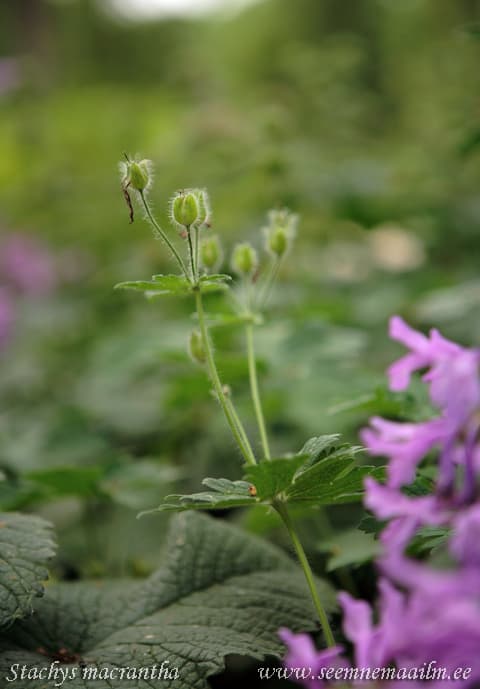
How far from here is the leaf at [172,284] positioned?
0.63 meters

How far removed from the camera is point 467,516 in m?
0.37

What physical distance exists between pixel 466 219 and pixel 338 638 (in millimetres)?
1586

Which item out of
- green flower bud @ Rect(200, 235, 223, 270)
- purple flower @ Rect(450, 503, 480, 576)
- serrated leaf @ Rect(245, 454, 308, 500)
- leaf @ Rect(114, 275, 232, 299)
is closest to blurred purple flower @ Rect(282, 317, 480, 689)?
purple flower @ Rect(450, 503, 480, 576)

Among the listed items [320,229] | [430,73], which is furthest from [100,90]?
[320,229]

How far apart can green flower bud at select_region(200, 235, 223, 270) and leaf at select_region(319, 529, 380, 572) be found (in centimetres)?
36

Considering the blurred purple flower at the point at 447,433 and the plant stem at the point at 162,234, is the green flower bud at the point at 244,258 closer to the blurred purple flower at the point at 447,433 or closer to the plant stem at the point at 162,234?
the plant stem at the point at 162,234

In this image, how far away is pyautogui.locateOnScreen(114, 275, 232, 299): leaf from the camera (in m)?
0.63

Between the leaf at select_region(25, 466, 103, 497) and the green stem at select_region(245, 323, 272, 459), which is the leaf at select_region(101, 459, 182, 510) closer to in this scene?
the leaf at select_region(25, 466, 103, 497)

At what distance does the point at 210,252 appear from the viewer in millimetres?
753

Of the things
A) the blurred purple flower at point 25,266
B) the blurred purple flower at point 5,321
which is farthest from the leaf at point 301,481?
the blurred purple flower at point 25,266

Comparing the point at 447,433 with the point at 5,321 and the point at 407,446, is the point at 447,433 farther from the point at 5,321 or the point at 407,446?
the point at 5,321

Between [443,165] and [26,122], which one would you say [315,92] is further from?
[26,122]

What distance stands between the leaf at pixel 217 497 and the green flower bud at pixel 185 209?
23 centimetres

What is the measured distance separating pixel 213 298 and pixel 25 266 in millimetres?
1429
